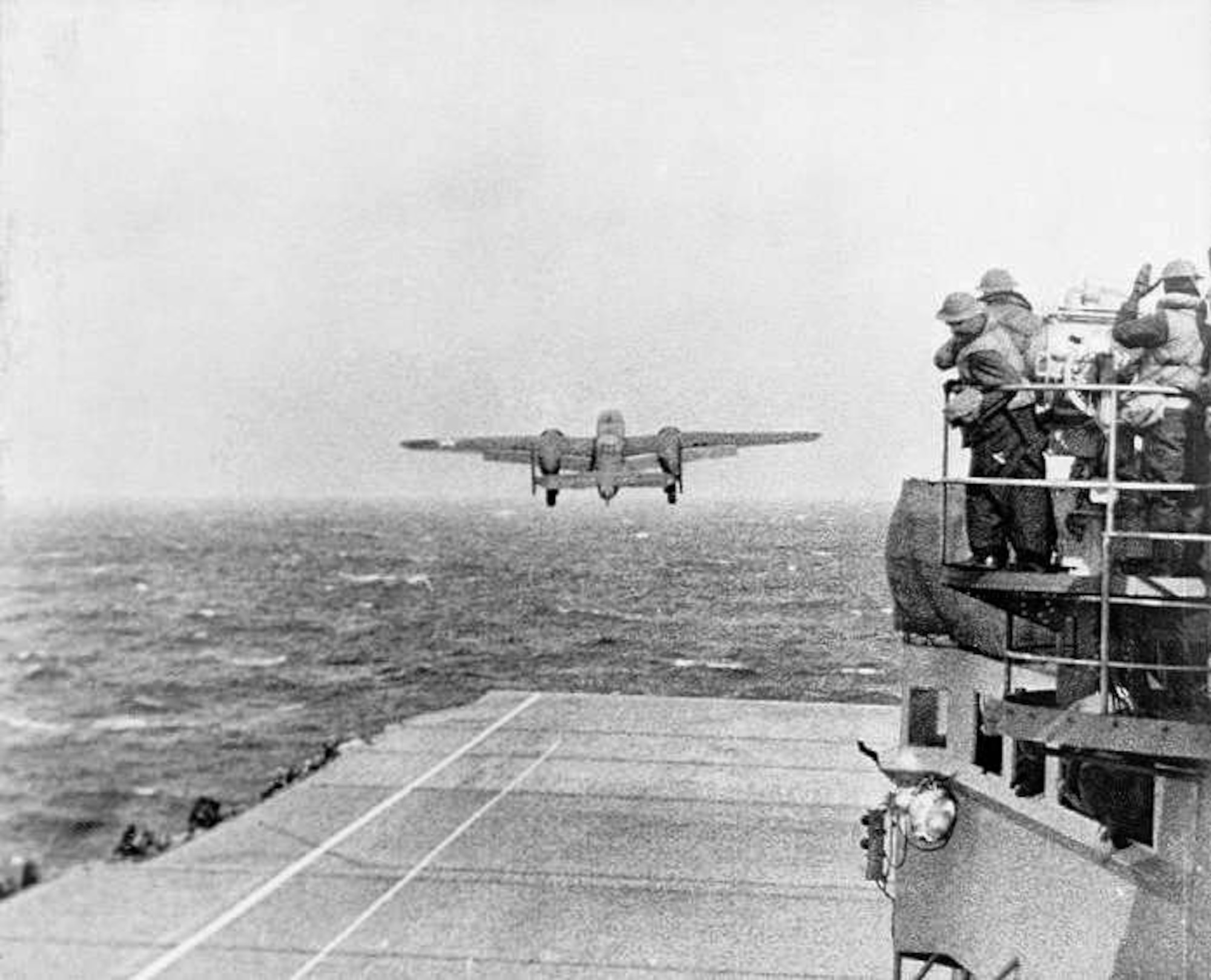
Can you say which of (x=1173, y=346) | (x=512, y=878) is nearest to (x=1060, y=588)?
(x=1173, y=346)

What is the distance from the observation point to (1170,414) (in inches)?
297

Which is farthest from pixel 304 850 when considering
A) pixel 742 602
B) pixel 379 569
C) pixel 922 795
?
pixel 379 569

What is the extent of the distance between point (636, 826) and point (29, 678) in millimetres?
44563

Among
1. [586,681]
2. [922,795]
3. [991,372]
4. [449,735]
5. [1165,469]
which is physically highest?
[991,372]

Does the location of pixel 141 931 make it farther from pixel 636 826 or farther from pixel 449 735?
pixel 449 735

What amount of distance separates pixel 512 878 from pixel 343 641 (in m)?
62.5

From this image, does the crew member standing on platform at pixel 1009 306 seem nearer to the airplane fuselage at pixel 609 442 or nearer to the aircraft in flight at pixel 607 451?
the aircraft in flight at pixel 607 451

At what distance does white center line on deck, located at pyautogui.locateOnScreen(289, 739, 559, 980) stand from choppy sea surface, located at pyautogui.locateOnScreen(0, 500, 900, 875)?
5249 mm

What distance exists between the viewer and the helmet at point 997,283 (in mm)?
8742

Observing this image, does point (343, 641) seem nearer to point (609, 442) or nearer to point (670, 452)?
point (609, 442)

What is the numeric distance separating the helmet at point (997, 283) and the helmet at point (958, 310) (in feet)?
2.04

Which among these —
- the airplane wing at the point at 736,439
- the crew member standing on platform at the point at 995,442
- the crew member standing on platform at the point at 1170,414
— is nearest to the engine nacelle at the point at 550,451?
the airplane wing at the point at 736,439

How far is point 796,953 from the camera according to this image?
50.4ft

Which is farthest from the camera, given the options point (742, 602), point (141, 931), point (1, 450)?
point (742, 602)
